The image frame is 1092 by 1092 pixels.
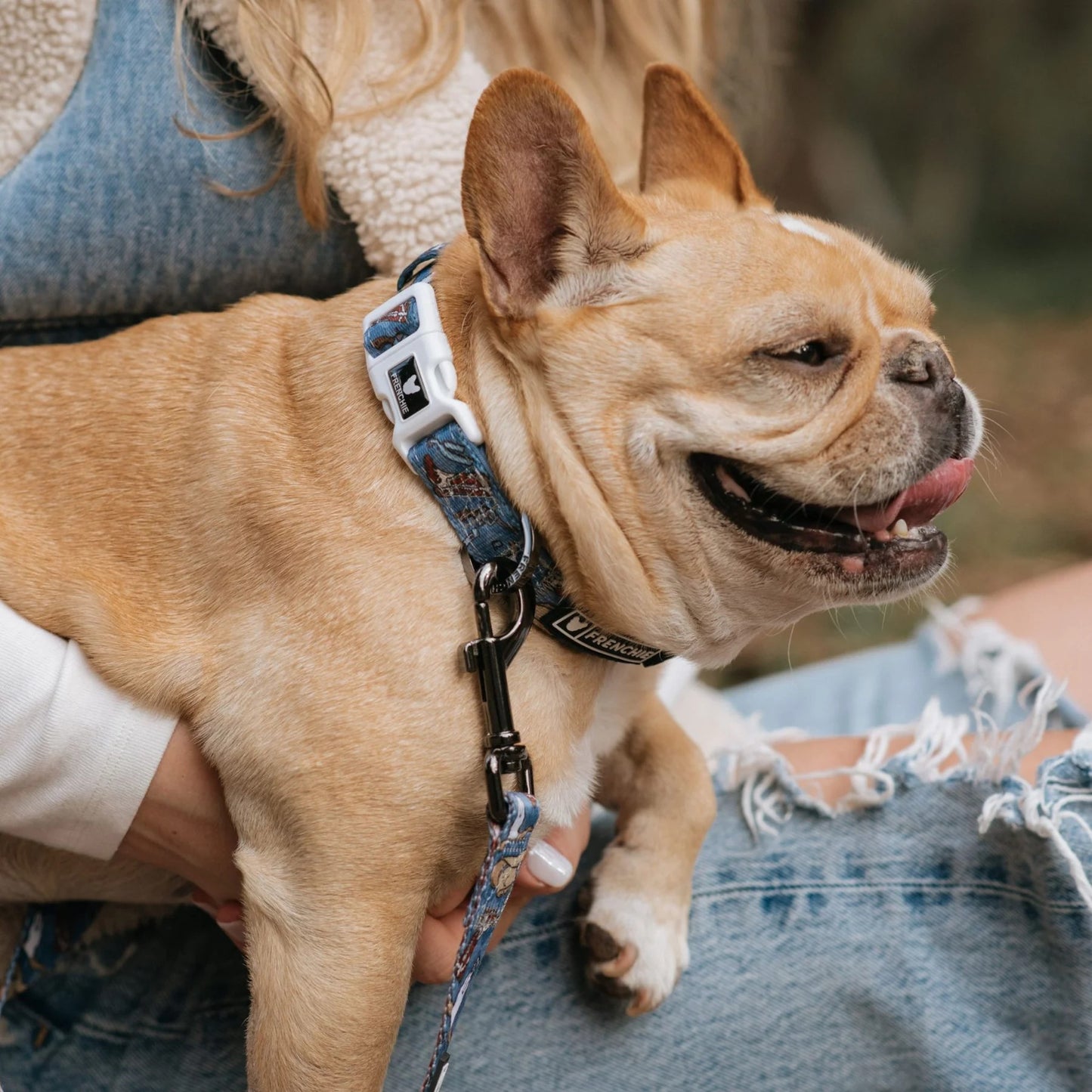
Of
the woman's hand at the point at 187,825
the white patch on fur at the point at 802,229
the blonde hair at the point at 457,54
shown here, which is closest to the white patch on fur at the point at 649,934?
the woman's hand at the point at 187,825

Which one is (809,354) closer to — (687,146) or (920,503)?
(920,503)

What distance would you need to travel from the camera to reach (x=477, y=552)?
3.78ft

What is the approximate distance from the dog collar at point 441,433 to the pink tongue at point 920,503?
12.9 inches

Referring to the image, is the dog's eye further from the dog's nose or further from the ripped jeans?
the ripped jeans

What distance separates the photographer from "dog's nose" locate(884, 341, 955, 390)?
1223 millimetres

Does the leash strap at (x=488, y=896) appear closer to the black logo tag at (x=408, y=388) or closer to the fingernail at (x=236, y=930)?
the fingernail at (x=236, y=930)

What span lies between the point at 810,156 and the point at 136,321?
4543mm

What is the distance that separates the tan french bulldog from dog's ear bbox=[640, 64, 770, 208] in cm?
17

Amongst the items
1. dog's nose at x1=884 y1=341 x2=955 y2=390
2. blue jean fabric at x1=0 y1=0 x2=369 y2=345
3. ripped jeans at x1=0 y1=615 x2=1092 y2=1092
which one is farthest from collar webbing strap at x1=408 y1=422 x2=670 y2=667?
blue jean fabric at x1=0 y1=0 x2=369 y2=345

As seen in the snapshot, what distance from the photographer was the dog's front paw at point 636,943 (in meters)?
1.37

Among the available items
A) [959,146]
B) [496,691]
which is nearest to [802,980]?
[496,691]

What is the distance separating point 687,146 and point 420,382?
0.54 metres

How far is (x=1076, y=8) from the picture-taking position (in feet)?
18.9

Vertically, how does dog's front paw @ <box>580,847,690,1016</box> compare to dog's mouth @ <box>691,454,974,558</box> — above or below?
below
